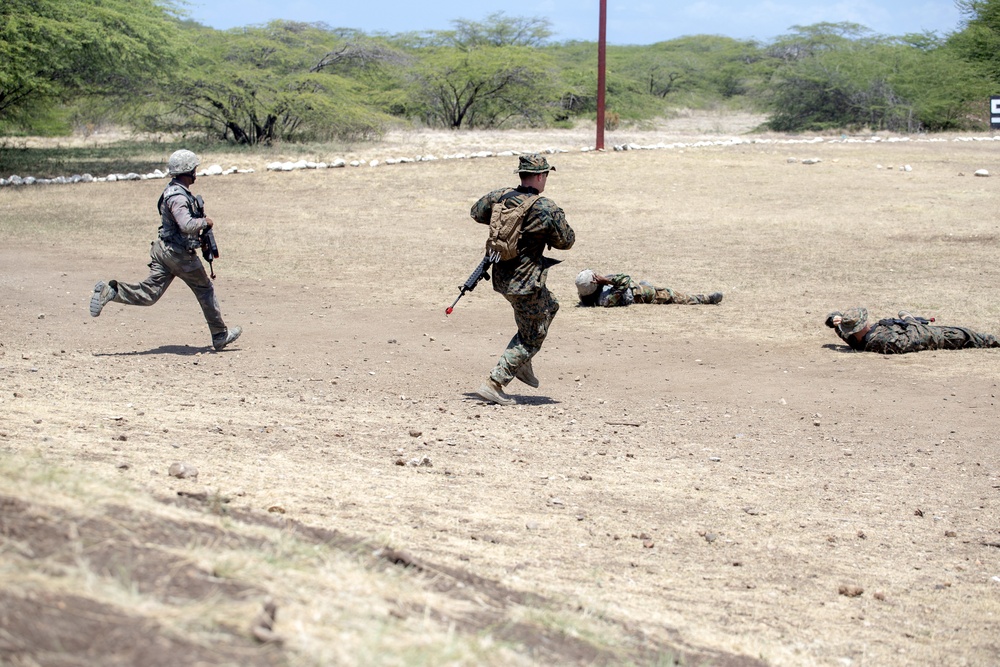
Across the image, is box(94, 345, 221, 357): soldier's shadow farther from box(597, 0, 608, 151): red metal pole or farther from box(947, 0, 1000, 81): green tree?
box(947, 0, 1000, 81): green tree

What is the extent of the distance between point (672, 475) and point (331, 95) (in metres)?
24.0

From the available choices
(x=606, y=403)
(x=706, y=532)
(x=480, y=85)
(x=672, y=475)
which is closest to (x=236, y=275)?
(x=606, y=403)

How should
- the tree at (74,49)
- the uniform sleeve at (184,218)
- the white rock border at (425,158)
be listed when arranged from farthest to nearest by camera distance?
the white rock border at (425,158) → the tree at (74,49) → the uniform sleeve at (184,218)

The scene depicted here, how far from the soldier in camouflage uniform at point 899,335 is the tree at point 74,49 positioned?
16.9 metres

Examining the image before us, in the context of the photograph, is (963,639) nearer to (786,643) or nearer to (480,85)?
(786,643)

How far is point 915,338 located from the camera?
9.87 m

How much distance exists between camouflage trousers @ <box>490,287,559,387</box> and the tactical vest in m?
2.91

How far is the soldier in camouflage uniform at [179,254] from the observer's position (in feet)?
29.7

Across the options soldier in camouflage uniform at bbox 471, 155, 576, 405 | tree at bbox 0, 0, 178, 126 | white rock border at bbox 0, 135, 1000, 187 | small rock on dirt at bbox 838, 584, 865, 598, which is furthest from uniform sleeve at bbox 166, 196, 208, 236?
white rock border at bbox 0, 135, 1000, 187

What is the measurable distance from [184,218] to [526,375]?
3.09m

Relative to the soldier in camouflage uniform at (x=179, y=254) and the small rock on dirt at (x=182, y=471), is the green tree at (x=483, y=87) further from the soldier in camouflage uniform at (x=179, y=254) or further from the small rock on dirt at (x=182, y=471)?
the small rock on dirt at (x=182, y=471)

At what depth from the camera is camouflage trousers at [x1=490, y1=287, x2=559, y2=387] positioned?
7.93 meters

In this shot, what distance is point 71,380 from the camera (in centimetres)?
819

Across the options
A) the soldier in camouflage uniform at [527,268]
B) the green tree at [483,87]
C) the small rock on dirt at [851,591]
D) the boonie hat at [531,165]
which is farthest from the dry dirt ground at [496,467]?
the green tree at [483,87]
